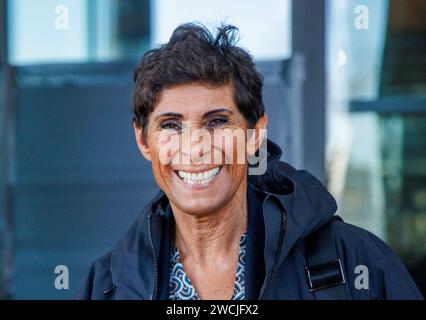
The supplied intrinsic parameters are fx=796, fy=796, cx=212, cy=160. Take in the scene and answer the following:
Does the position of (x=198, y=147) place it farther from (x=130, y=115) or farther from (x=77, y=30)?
(x=77, y=30)

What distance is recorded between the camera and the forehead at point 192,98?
1.62 meters

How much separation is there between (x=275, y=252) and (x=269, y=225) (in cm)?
6

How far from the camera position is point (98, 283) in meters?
1.67

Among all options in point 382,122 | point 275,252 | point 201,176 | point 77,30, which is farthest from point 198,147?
point 382,122

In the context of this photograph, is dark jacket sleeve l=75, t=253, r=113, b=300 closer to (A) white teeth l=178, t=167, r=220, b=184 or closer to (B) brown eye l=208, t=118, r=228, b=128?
(A) white teeth l=178, t=167, r=220, b=184

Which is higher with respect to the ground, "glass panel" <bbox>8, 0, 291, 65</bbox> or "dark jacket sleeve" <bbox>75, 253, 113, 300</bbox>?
"glass panel" <bbox>8, 0, 291, 65</bbox>

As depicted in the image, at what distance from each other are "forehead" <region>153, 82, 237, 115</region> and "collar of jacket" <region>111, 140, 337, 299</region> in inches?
7.6

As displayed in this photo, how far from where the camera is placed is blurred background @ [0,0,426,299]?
118 inches

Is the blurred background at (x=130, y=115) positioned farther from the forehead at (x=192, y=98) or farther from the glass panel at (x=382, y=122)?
the forehead at (x=192, y=98)

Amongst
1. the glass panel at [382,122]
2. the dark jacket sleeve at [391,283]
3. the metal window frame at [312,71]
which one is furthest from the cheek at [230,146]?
the glass panel at [382,122]

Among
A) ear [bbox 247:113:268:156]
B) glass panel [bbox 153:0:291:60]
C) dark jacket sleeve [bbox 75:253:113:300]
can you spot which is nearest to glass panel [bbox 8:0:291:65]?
glass panel [bbox 153:0:291:60]

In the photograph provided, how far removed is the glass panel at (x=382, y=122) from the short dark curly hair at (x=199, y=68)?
1.61 metres

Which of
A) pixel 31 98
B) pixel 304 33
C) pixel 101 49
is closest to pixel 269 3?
pixel 304 33

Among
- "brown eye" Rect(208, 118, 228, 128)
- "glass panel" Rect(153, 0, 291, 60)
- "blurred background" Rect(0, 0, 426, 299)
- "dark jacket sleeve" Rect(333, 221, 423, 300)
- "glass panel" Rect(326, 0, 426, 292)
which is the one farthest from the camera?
"glass panel" Rect(326, 0, 426, 292)
